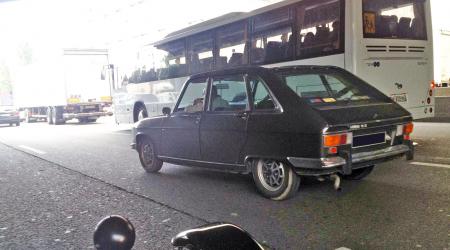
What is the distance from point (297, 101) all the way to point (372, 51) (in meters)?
4.32

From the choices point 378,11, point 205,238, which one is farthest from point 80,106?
point 205,238

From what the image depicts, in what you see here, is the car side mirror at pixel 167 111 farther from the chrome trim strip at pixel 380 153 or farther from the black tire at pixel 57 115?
the black tire at pixel 57 115

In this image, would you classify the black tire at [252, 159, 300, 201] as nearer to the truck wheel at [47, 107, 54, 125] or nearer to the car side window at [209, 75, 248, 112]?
the car side window at [209, 75, 248, 112]

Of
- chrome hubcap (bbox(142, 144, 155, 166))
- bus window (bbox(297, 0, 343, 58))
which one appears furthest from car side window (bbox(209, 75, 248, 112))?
bus window (bbox(297, 0, 343, 58))

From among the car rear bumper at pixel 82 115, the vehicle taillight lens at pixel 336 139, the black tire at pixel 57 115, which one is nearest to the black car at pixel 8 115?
the black tire at pixel 57 115

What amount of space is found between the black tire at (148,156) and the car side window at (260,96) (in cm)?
234

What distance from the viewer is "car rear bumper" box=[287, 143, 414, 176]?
4.62 m

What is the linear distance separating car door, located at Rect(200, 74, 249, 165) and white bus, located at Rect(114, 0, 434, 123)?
3481 millimetres

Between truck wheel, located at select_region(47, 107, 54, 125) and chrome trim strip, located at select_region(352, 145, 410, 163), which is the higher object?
truck wheel, located at select_region(47, 107, 54, 125)

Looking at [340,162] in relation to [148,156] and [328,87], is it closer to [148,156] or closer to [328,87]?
[328,87]

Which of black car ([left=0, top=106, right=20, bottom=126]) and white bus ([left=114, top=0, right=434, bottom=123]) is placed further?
black car ([left=0, top=106, right=20, bottom=126])

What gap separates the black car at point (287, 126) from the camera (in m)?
4.72

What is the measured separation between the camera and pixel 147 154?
749cm

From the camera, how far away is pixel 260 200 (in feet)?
17.3
